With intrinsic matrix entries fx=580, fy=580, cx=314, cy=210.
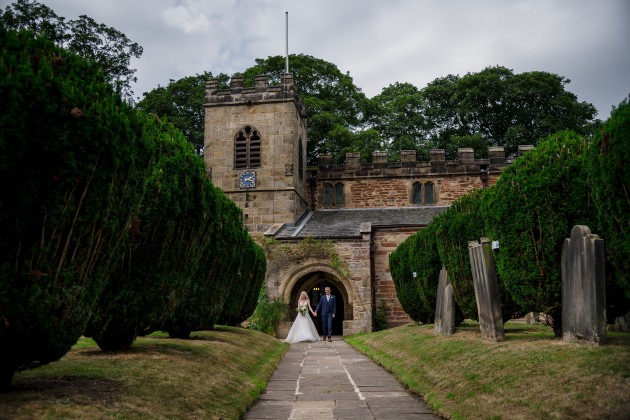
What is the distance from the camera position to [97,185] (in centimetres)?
472

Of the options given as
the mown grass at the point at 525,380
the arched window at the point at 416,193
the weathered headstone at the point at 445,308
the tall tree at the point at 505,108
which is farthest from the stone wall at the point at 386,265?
the tall tree at the point at 505,108

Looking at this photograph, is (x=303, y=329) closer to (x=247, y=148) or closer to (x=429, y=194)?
(x=247, y=148)

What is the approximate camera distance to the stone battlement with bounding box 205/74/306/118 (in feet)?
87.3

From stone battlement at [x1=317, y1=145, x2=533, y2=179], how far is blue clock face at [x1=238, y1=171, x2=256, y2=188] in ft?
13.9

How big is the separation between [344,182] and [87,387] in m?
24.8

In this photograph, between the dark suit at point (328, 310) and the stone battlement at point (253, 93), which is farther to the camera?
the stone battlement at point (253, 93)

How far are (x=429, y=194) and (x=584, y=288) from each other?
22571 millimetres

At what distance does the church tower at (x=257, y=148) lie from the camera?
26.0 m

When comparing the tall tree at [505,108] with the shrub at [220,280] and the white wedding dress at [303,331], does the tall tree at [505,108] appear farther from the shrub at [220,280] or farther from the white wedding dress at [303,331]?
the shrub at [220,280]

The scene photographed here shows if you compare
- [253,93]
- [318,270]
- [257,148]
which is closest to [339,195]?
[257,148]

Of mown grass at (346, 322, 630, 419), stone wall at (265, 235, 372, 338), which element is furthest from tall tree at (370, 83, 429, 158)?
mown grass at (346, 322, 630, 419)

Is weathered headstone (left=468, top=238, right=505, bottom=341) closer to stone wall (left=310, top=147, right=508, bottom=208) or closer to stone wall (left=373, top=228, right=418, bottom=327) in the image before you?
stone wall (left=373, top=228, right=418, bottom=327)

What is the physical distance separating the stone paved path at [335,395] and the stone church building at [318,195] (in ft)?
36.6

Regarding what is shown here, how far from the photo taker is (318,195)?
29.4 metres
